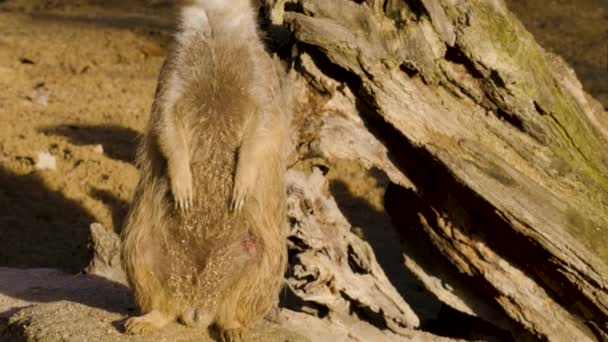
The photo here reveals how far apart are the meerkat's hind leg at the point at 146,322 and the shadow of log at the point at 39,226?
1.74m

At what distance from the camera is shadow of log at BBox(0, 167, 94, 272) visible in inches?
219

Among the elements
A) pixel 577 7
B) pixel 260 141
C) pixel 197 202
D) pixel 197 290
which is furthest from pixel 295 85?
pixel 577 7

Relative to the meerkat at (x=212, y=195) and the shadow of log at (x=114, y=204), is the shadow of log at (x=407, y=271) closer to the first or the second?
the meerkat at (x=212, y=195)

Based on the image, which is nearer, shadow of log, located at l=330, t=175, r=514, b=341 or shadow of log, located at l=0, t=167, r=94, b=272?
shadow of log, located at l=330, t=175, r=514, b=341

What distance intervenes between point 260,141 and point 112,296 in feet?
3.73

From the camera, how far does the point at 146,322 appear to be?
363cm

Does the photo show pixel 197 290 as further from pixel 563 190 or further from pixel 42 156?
pixel 42 156

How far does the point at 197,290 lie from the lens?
3754mm

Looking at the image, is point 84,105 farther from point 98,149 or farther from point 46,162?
point 46,162

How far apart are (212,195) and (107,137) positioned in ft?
10.6

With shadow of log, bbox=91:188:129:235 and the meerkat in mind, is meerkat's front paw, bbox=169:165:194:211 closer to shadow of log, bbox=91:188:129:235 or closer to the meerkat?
the meerkat

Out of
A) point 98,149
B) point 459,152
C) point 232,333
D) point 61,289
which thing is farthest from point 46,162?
point 459,152

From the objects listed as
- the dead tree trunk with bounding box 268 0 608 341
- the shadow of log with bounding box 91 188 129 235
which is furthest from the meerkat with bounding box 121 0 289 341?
the shadow of log with bounding box 91 188 129 235

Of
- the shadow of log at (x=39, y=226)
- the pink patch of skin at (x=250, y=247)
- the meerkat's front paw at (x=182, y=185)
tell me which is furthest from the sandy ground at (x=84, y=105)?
the meerkat's front paw at (x=182, y=185)
